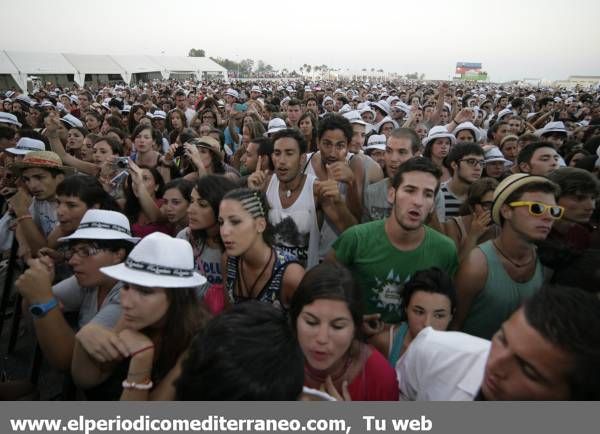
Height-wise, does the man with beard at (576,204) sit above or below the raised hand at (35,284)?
above

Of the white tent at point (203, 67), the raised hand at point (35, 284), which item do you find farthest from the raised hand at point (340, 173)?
Result: the white tent at point (203, 67)

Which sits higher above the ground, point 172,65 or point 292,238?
point 172,65

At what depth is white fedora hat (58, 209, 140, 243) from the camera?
7.83 feet

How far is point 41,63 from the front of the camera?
35062 mm

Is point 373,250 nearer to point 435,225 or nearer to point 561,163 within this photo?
A: point 435,225

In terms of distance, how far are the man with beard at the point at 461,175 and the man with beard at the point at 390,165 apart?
0.51 metres

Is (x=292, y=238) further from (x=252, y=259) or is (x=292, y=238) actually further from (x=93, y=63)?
(x=93, y=63)

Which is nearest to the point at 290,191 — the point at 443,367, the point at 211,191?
the point at 211,191

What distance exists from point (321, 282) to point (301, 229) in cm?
147

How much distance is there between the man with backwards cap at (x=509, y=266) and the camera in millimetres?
2277

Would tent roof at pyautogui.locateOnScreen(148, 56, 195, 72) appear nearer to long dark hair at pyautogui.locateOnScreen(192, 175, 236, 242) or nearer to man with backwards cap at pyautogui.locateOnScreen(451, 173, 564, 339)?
long dark hair at pyautogui.locateOnScreen(192, 175, 236, 242)

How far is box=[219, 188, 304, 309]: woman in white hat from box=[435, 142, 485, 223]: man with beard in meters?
2.32

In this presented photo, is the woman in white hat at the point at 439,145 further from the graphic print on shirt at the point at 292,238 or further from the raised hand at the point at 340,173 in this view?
the graphic print on shirt at the point at 292,238

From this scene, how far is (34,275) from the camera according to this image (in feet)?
6.72
